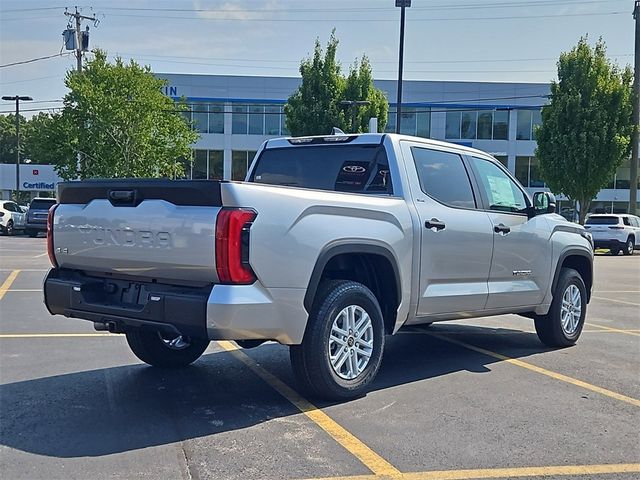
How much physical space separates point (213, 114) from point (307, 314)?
134 feet

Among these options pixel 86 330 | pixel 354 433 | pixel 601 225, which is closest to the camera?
pixel 354 433

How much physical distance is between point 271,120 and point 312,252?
132 feet

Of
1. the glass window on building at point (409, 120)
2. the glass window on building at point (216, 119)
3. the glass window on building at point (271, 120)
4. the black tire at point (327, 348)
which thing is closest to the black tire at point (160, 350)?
the black tire at point (327, 348)

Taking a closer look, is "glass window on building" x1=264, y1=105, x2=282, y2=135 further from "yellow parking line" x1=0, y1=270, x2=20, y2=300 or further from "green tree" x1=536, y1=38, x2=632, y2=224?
"yellow parking line" x1=0, y1=270, x2=20, y2=300

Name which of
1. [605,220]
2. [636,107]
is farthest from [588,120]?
[605,220]

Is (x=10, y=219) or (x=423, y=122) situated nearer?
(x=10, y=219)

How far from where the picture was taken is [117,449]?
4184mm

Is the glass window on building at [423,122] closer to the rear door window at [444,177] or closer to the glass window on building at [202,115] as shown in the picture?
the glass window on building at [202,115]

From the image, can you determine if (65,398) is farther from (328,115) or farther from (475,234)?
(328,115)

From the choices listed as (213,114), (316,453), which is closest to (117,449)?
(316,453)

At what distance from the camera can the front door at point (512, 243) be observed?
6621mm

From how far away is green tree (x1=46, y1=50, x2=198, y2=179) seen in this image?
3142cm

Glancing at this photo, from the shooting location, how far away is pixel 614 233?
Result: 88.6ft

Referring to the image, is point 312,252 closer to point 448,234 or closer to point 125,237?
point 125,237
